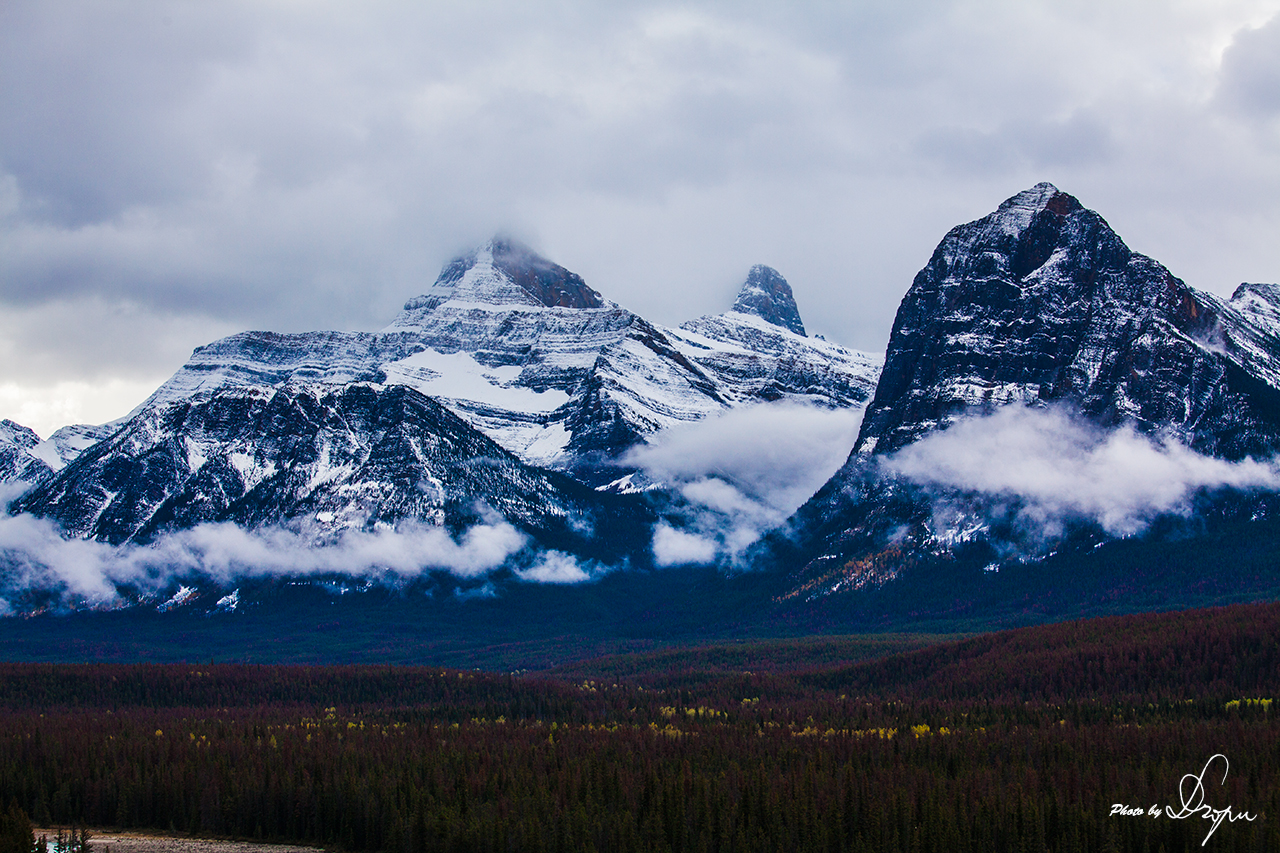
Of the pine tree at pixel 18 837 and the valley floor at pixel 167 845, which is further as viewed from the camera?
the valley floor at pixel 167 845

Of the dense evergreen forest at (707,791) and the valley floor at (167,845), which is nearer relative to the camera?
the dense evergreen forest at (707,791)

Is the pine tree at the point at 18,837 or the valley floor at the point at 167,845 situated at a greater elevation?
the pine tree at the point at 18,837

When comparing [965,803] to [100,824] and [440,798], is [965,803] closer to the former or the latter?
[440,798]

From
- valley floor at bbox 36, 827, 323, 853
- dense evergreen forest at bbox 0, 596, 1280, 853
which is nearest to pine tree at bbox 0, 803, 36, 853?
valley floor at bbox 36, 827, 323, 853

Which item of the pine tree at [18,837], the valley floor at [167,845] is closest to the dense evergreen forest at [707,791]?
the valley floor at [167,845]

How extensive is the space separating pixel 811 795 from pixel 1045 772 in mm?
29195

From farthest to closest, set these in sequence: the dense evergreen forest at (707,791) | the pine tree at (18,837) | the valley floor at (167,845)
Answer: the valley floor at (167,845)
the dense evergreen forest at (707,791)
the pine tree at (18,837)

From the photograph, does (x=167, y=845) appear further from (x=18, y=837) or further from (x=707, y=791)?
(x=707, y=791)

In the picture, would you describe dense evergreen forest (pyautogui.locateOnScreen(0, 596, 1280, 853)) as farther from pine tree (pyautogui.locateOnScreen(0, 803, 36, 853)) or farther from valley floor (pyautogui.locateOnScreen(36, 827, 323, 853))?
pine tree (pyautogui.locateOnScreen(0, 803, 36, 853))

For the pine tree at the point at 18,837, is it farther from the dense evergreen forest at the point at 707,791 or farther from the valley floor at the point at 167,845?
the dense evergreen forest at the point at 707,791

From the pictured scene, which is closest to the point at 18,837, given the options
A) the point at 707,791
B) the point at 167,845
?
the point at 167,845

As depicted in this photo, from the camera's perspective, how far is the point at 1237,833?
124m

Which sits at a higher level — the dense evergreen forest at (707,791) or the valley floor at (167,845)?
the dense evergreen forest at (707,791)

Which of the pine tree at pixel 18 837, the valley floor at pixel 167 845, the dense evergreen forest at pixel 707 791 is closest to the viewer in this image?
the pine tree at pixel 18 837
